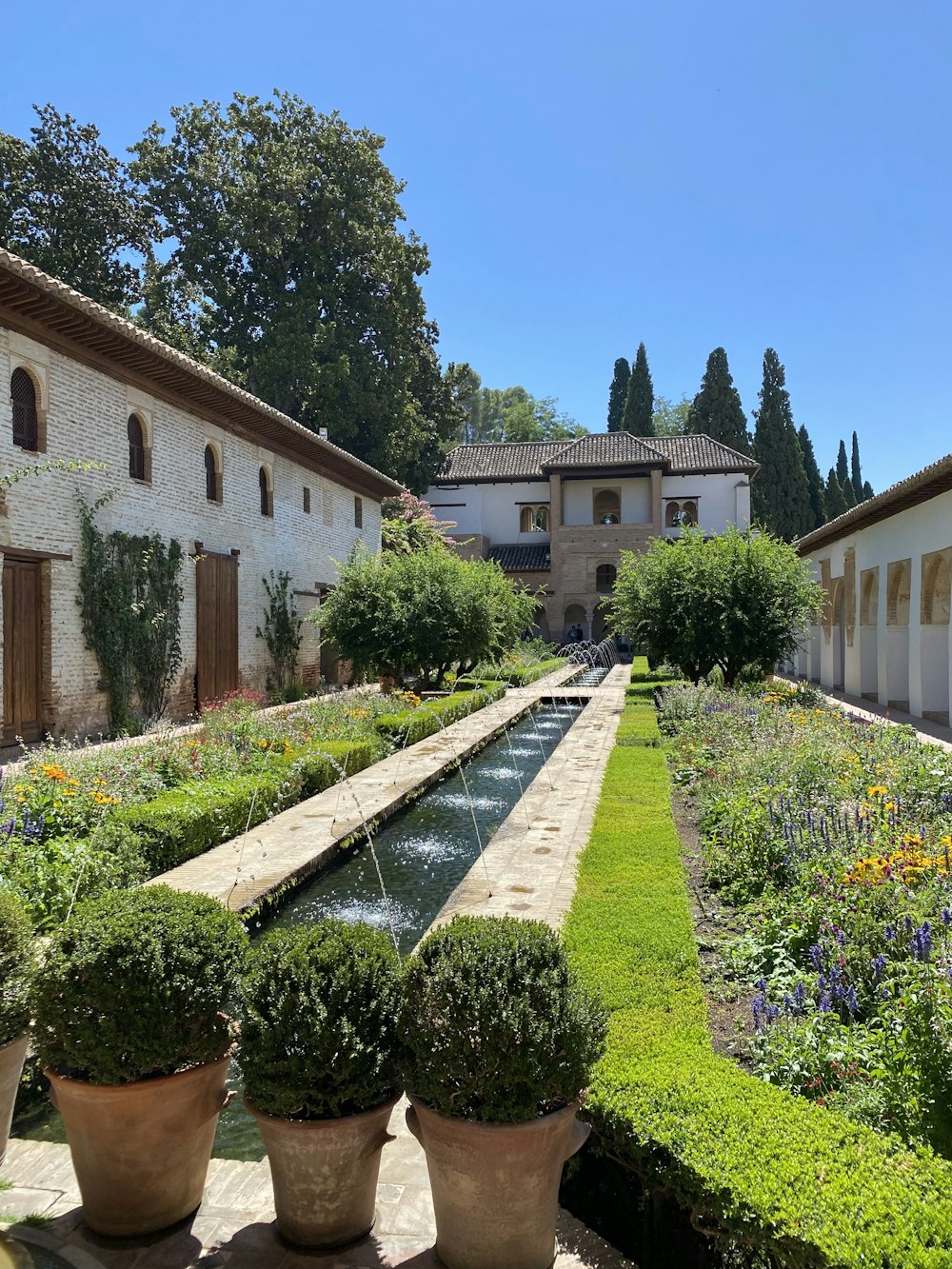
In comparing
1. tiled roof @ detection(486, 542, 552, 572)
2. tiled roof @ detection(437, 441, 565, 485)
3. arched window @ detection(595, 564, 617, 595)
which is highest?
tiled roof @ detection(437, 441, 565, 485)

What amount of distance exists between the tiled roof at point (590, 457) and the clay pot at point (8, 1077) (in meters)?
34.5

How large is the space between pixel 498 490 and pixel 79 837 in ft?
114

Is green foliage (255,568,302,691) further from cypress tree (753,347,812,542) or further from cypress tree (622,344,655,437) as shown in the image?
cypress tree (622,344,655,437)

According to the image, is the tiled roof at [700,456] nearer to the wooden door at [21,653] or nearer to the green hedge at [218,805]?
the wooden door at [21,653]

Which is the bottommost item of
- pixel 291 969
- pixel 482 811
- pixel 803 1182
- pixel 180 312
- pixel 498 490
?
pixel 482 811

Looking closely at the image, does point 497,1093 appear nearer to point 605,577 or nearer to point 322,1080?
point 322,1080

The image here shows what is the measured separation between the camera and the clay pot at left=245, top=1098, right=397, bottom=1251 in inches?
93.3

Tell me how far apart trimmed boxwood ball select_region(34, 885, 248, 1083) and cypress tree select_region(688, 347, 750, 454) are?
139 ft

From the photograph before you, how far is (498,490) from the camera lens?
1563 inches

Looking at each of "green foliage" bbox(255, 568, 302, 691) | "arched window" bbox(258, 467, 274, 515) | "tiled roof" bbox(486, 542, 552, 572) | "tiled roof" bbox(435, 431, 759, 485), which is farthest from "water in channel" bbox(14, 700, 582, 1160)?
"tiled roof" bbox(435, 431, 759, 485)

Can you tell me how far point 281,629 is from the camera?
18484mm

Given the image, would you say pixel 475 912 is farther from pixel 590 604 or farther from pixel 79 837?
pixel 590 604

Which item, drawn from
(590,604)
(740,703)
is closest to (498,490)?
(590,604)

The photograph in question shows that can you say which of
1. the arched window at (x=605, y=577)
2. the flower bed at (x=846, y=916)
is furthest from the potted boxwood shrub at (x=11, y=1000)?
the arched window at (x=605, y=577)
